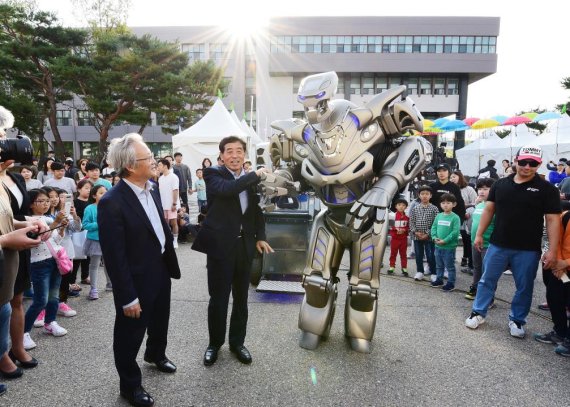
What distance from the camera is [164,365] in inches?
110

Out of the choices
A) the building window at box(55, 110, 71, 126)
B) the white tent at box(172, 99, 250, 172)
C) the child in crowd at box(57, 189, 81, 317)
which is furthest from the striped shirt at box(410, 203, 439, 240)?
the building window at box(55, 110, 71, 126)

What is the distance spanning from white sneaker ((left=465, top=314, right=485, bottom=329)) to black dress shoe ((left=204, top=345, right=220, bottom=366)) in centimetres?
240

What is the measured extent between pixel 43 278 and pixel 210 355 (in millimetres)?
1611

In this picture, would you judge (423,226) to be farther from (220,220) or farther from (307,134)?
(220,220)

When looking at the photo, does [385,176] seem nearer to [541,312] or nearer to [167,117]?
[541,312]

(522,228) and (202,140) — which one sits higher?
(202,140)

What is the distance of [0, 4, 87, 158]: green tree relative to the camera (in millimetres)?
17328

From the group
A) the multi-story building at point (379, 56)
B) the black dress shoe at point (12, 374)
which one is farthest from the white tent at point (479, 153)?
the black dress shoe at point (12, 374)

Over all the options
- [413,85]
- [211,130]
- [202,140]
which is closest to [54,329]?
[202,140]

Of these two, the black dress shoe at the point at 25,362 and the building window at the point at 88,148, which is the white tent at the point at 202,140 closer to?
the black dress shoe at the point at 25,362

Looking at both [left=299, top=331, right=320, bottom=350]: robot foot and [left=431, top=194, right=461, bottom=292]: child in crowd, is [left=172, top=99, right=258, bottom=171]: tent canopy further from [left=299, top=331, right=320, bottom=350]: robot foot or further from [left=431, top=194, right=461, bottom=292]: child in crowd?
[left=299, top=331, right=320, bottom=350]: robot foot

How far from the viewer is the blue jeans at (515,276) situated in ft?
11.0

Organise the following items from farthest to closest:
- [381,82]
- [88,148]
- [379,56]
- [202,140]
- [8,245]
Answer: [88,148] < [381,82] < [379,56] < [202,140] < [8,245]

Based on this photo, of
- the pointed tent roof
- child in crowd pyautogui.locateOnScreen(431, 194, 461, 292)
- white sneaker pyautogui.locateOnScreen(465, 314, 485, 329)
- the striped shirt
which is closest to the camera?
white sneaker pyautogui.locateOnScreen(465, 314, 485, 329)
